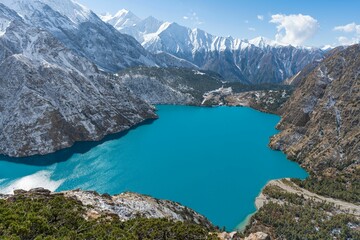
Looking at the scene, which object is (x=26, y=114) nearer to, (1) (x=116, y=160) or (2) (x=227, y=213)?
(1) (x=116, y=160)

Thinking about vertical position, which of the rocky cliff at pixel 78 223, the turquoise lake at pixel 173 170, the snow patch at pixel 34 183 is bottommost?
the snow patch at pixel 34 183

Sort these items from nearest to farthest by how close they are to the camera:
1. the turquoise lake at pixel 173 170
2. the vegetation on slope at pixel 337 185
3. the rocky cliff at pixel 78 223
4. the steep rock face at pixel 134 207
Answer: the rocky cliff at pixel 78 223 < the steep rock face at pixel 134 207 < the turquoise lake at pixel 173 170 < the vegetation on slope at pixel 337 185

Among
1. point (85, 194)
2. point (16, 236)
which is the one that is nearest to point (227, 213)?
point (85, 194)

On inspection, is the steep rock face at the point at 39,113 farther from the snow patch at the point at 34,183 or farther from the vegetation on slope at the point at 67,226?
the vegetation on slope at the point at 67,226

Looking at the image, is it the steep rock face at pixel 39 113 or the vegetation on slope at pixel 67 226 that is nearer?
the vegetation on slope at pixel 67 226

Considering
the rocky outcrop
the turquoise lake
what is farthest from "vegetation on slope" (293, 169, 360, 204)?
the rocky outcrop

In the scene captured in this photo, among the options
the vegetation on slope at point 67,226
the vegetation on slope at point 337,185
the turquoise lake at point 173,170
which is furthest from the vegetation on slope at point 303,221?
the vegetation on slope at point 67,226
